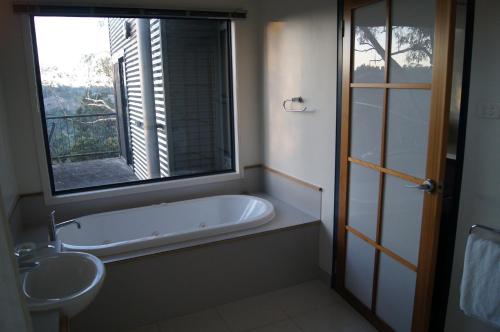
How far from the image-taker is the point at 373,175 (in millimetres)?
2252

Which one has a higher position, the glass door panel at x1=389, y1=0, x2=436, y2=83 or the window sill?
the glass door panel at x1=389, y1=0, x2=436, y2=83

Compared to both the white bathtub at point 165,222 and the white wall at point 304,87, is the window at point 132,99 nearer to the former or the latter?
the white bathtub at point 165,222

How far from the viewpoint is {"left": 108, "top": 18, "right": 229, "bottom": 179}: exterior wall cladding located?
10.8ft

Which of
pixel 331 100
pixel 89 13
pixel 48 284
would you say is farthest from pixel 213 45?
pixel 48 284

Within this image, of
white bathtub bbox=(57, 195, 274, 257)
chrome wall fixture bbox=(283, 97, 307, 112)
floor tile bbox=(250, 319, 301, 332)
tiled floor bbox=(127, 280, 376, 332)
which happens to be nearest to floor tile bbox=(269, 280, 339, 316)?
tiled floor bbox=(127, 280, 376, 332)

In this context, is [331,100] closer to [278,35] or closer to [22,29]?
[278,35]

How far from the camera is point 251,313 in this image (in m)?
2.59

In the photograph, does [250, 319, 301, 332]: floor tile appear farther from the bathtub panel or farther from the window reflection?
the window reflection

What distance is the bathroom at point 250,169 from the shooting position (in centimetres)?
176

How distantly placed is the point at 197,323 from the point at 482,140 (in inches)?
77.1

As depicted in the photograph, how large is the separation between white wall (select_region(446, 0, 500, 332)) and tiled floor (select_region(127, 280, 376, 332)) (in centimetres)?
89

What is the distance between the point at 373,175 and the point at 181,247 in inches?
50.8

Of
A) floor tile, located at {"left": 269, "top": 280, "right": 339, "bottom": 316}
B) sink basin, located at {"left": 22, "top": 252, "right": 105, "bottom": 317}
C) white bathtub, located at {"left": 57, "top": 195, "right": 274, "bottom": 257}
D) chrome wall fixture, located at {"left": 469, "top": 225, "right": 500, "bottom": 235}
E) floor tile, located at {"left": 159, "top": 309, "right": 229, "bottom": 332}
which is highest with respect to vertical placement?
chrome wall fixture, located at {"left": 469, "top": 225, "right": 500, "bottom": 235}

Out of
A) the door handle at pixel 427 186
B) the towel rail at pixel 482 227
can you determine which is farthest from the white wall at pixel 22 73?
the towel rail at pixel 482 227
